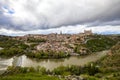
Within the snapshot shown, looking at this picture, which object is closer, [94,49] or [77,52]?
[77,52]

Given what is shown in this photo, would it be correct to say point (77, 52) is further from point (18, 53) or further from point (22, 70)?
point (22, 70)

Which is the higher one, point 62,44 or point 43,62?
point 62,44

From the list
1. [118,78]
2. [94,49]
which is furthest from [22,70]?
[94,49]

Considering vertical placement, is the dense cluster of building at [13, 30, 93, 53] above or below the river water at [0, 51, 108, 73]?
above

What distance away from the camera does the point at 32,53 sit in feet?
305

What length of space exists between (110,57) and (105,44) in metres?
58.3

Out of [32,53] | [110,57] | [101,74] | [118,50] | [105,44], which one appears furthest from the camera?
[105,44]

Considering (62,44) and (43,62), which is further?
(62,44)

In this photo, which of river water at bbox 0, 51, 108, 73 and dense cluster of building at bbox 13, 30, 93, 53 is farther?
dense cluster of building at bbox 13, 30, 93, 53

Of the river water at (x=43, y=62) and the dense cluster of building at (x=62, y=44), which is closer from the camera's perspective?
the river water at (x=43, y=62)

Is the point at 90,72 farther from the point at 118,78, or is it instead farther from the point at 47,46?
the point at 47,46

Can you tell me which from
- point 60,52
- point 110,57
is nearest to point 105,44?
point 60,52

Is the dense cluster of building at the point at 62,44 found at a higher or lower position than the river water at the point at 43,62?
higher

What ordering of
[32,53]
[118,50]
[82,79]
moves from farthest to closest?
[32,53] → [118,50] → [82,79]
